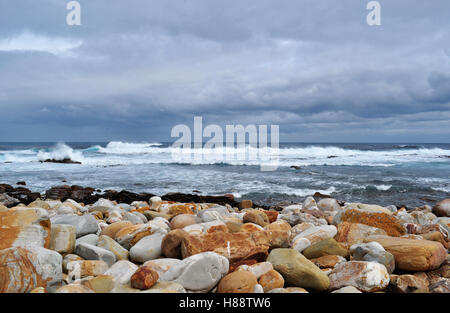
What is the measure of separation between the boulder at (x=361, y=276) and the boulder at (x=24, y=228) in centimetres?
264

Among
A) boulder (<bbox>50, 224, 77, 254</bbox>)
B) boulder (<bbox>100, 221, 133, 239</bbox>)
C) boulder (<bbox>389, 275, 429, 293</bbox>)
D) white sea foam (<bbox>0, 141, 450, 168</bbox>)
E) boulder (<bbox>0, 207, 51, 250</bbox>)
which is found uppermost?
white sea foam (<bbox>0, 141, 450, 168</bbox>)

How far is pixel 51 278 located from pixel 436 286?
3.18 metres

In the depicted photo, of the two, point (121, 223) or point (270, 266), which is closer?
point (270, 266)

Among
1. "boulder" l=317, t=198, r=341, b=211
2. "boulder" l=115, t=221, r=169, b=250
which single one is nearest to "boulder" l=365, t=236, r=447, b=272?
"boulder" l=115, t=221, r=169, b=250

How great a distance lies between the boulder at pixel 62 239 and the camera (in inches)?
122

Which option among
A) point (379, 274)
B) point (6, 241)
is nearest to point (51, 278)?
point (6, 241)

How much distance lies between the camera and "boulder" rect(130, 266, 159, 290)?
250 cm

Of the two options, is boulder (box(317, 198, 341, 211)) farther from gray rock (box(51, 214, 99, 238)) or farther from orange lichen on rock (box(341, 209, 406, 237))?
gray rock (box(51, 214, 99, 238))

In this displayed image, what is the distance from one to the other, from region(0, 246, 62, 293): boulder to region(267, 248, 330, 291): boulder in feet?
6.03

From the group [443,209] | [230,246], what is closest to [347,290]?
[230,246]

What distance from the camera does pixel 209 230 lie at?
3775 millimetres

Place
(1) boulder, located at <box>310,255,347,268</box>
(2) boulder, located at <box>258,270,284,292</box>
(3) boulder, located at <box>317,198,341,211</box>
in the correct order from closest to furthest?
(2) boulder, located at <box>258,270,284,292</box>, (1) boulder, located at <box>310,255,347,268</box>, (3) boulder, located at <box>317,198,341,211</box>

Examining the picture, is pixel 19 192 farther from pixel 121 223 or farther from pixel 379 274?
pixel 379 274
